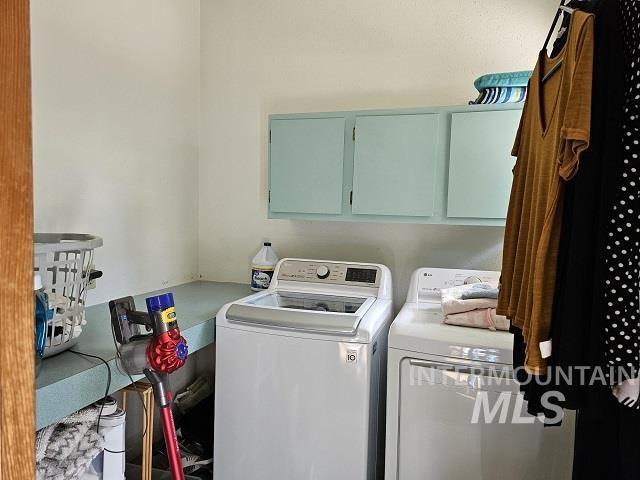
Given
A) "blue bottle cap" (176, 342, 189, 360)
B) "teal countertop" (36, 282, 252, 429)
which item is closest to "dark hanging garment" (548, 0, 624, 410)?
"blue bottle cap" (176, 342, 189, 360)

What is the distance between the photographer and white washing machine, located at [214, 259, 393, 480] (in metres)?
1.61

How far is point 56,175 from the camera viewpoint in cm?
171

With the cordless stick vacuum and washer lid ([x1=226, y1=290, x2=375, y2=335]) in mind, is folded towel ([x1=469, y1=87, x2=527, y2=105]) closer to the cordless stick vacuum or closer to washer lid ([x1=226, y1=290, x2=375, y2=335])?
washer lid ([x1=226, y1=290, x2=375, y2=335])

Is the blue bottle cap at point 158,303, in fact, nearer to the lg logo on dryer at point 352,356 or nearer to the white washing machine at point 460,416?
the lg logo on dryer at point 352,356

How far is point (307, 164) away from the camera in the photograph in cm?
207

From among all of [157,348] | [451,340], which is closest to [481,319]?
[451,340]

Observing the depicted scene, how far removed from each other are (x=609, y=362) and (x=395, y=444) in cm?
104

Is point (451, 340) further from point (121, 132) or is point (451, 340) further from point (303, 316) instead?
point (121, 132)

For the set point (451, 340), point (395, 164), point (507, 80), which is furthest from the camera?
point (395, 164)

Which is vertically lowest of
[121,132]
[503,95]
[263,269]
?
[263,269]

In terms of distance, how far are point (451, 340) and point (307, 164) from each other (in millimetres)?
1044

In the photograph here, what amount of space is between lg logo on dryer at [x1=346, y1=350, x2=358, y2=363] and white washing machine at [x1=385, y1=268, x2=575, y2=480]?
130 millimetres

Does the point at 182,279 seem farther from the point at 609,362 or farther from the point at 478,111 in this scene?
the point at 609,362

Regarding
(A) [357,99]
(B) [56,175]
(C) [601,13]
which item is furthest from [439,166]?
(B) [56,175]
